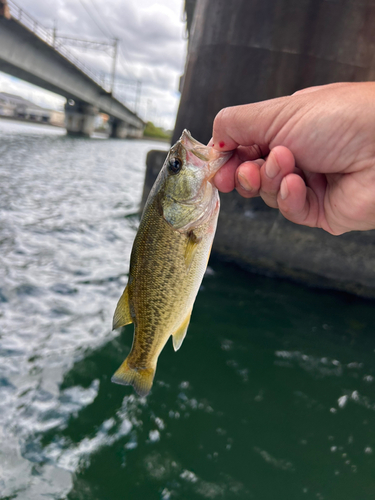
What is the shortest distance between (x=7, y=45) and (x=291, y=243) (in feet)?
92.2

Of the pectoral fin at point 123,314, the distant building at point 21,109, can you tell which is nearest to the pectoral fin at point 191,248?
the pectoral fin at point 123,314

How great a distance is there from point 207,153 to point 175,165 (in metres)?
0.25

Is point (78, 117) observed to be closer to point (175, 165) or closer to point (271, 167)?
point (175, 165)

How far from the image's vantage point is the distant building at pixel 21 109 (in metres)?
105

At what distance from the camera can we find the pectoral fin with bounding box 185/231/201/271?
100 inches

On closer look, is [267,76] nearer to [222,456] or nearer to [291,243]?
[291,243]

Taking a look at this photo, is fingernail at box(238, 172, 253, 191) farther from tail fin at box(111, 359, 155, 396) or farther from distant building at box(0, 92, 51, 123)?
distant building at box(0, 92, 51, 123)

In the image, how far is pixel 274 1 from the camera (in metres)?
6.91

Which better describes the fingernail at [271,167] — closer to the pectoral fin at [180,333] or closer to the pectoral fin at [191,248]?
the pectoral fin at [191,248]

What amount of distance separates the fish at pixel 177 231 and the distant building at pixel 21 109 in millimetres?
116944

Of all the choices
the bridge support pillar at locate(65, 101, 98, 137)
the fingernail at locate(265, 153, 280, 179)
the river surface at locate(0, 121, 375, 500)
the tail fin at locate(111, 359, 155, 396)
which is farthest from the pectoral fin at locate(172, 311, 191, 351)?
the bridge support pillar at locate(65, 101, 98, 137)

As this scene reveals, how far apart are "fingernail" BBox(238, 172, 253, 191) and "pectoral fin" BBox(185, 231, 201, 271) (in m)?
0.51

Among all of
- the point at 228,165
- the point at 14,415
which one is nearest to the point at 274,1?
the point at 228,165

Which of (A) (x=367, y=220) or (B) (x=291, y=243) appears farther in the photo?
(B) (x=291, y=243)
